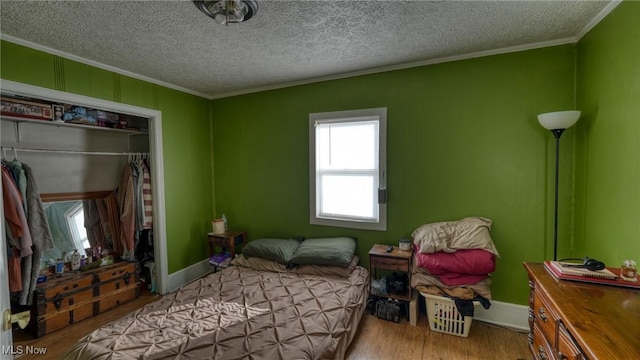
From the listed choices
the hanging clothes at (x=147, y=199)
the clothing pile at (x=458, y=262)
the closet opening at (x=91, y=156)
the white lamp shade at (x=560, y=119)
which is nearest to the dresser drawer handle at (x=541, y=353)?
the clothing pile at (x=458, y=262)

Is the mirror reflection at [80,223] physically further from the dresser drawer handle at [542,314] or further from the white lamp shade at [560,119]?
the white lamp shade at [560,119]

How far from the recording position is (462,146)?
2574 millimetres

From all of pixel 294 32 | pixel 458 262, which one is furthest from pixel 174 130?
pixel 458 262

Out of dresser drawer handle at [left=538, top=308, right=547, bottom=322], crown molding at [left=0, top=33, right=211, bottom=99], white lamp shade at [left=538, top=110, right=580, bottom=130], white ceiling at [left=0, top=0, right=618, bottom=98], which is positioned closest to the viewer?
dresser drawer handle at [left=538, top=308, right=547, bottom=322]

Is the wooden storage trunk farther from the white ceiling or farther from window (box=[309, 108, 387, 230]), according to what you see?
window (box=[309, 108, 387, 230])

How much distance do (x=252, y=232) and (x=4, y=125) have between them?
260 centimetres

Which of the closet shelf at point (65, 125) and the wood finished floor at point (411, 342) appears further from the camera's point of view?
the closet shelf at point (65, 125)

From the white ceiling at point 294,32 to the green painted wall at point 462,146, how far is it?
0.21 m

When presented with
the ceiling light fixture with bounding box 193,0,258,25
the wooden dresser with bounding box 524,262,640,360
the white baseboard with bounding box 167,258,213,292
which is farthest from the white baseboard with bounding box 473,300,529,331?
the white baseboard with bounding box 167,258,213,292

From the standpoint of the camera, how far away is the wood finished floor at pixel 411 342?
2.11m

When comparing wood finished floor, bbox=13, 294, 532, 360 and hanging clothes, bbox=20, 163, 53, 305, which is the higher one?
hanging clothes, bbox=20, 163, 53, 305

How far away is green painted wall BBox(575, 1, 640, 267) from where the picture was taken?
158cm

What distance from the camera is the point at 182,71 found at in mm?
2850

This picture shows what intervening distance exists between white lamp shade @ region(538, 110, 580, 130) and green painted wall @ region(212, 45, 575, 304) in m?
0.34
